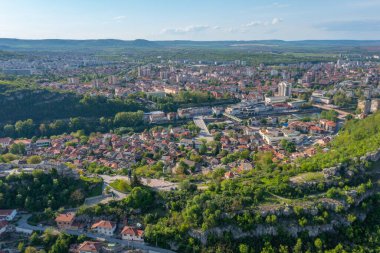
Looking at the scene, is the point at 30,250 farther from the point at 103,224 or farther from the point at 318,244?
the point at 318,244

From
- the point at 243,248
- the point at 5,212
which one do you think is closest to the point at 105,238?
the point at 5,212

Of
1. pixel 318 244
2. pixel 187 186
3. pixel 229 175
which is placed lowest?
pixel 318 244

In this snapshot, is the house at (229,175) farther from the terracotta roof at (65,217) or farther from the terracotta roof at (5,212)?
the terracotta roof at (5,212)

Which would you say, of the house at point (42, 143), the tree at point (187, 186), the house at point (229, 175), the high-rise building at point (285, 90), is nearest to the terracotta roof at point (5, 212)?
the tree at point (187, 186)

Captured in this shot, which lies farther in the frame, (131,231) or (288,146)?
(288,146)

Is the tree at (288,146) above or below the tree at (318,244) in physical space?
above

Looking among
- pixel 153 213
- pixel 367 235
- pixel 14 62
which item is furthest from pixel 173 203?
pixel 14 62

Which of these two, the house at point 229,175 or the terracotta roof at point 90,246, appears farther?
the house at point 229,175
